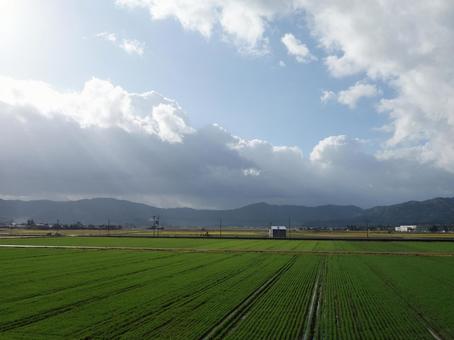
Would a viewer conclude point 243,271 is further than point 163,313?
Yes

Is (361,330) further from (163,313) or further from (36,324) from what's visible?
(36,324)

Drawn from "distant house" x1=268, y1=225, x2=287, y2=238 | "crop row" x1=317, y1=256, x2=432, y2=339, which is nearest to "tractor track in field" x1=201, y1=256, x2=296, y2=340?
"crop row" x1=317, y1=256, x2=432, y2=339

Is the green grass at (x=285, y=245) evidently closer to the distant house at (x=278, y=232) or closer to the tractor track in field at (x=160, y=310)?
the distant house at (x=278, y=232)

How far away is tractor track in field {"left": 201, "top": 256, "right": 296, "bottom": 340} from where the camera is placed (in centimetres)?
1647

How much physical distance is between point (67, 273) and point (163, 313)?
18.0 m

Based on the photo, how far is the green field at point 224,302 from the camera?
55.5 feet

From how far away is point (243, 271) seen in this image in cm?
3672

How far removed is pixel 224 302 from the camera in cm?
2259

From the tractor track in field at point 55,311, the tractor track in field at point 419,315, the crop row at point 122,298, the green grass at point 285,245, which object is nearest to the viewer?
the tractor track in field at point 419,315

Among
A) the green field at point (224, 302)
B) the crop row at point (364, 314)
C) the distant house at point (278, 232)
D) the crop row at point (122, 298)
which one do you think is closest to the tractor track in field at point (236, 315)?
the green field at point (224, 302)

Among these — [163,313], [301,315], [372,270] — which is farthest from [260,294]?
[372,270]

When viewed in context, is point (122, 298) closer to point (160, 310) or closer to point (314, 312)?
point (160, 310)

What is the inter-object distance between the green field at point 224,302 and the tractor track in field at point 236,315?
0.18ft

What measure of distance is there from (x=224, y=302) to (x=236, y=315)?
10.2 feet
